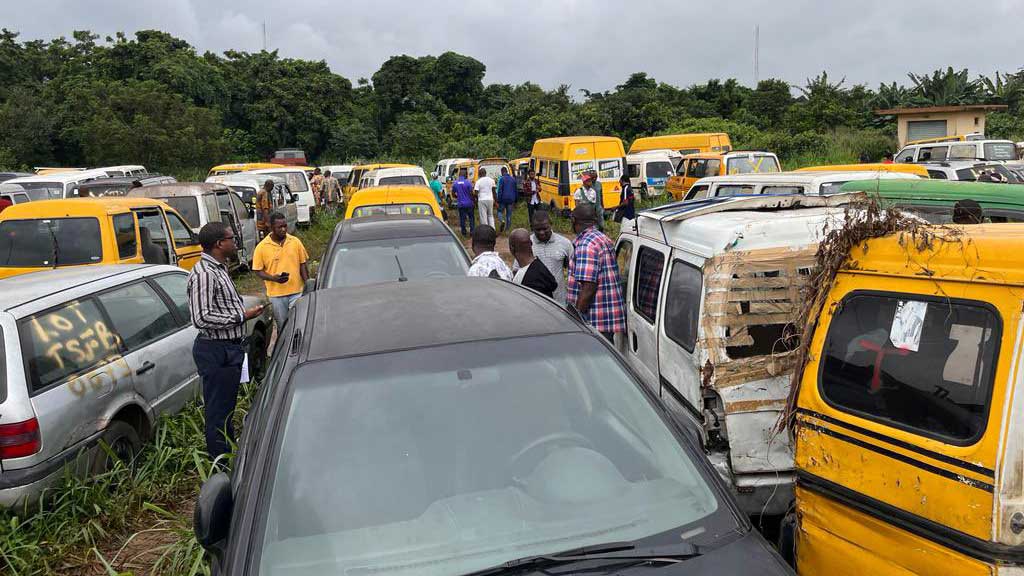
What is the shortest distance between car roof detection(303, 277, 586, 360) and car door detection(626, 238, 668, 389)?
1.49m

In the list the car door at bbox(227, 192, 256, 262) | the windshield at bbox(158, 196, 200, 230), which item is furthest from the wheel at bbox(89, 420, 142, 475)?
the car door at bbox(227, 192, 256, 262)

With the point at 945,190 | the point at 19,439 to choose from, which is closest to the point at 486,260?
the point at 19,439

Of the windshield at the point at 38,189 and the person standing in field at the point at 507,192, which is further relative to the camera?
the person standing in field at the point at 507,192

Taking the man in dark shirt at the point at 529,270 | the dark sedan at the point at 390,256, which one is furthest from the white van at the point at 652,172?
the man in dark shirt at the point at 529,270

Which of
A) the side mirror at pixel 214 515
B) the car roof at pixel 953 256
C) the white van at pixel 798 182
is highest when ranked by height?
the white van at pixel 798 182

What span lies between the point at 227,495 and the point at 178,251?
341 inches

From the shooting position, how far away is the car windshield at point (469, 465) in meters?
2.26

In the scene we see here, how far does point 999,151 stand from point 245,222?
18.2 meters

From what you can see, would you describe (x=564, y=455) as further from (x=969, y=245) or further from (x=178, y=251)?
(x=178, y=251)

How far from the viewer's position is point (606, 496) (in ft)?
8.18

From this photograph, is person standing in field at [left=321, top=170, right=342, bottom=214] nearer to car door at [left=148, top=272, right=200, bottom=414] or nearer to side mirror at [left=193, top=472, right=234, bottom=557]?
car door at [left=148, top=272, right=200, bottom=414]

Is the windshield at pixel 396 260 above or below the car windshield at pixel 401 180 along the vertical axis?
below

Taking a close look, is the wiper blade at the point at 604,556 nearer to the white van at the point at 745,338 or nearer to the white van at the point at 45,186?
the white van at the point at 745,338

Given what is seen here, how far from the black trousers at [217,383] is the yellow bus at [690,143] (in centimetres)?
2476
